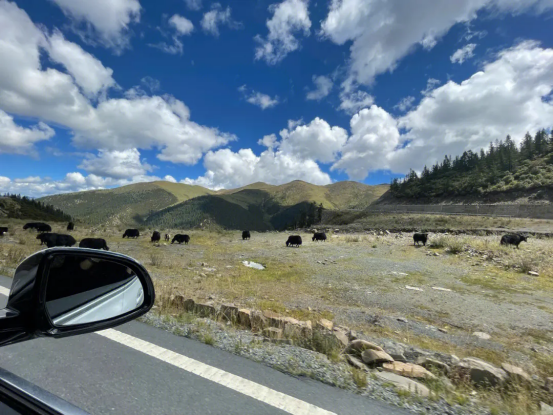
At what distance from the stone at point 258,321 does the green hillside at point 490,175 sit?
79022 mm

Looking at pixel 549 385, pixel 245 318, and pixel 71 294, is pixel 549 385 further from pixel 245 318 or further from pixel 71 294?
pixel 71 294

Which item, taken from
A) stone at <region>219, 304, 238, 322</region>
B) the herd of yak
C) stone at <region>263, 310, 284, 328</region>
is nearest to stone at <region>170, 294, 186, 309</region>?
stone at <region>219, 304, 238, 322</region>

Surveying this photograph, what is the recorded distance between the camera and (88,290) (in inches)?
83.3

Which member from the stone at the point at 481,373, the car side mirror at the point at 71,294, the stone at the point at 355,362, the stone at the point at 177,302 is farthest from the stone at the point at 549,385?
the stone at the point at 177,302

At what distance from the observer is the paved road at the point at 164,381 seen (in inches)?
98.3

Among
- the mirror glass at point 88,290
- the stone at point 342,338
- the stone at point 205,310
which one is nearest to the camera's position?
the mirror glass at point 88,290

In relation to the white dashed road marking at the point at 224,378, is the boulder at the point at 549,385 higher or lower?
lower

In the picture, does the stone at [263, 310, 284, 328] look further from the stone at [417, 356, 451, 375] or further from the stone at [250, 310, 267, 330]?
the stone at [417, 356, 451, 375]

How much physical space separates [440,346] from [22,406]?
7141 millimetres

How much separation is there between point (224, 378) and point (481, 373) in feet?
10.7

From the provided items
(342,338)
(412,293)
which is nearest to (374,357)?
(342,338)

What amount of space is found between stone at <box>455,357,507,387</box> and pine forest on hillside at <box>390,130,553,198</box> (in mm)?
79680

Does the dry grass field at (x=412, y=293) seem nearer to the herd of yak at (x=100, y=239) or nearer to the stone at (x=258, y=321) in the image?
the stone at (x=258, y=321)

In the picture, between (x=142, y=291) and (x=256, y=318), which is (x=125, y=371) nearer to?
(x=142, y=291)
